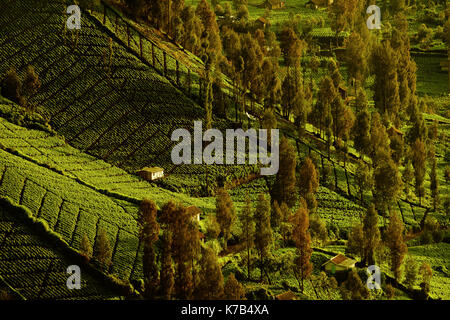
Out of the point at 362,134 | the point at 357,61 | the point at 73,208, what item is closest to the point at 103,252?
the point at 73,208

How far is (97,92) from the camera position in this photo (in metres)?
118

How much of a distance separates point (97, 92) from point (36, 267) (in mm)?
49928

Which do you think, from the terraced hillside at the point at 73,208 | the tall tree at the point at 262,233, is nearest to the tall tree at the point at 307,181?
the tall tree at the point at 262,233

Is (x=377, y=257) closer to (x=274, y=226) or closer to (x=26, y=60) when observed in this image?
(x=274, y=226)

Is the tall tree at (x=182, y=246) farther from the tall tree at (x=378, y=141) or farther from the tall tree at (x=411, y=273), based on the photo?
the tall tree at (x=378, y=141)

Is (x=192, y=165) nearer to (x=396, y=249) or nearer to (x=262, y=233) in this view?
(x=262, y=233)

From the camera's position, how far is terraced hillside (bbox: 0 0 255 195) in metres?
108

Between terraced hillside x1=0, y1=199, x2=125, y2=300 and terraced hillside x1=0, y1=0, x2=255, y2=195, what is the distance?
28.8 metres

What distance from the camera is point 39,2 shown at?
5300 inches

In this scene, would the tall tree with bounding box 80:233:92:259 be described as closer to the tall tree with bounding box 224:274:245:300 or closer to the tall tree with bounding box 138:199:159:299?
the tall tree with bounding box 138:199:159:299

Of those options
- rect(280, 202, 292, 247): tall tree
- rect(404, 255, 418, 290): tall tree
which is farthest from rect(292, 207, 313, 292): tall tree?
rect(404, 255, 418, 290): tall tree

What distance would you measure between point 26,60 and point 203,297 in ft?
224

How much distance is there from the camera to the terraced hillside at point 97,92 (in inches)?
4250
